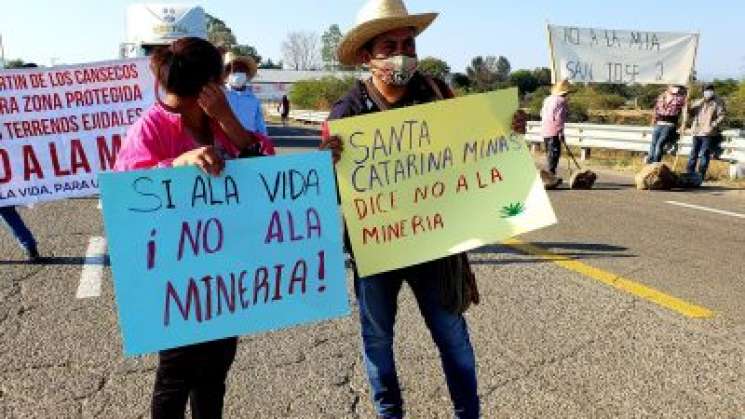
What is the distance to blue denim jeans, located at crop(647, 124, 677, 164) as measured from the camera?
41.3 feet

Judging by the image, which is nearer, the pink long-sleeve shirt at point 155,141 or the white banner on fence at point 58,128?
the pink long-sleeve shirt at point 155,141

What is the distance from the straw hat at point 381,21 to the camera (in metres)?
2.68

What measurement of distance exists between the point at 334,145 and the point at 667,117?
449 inches

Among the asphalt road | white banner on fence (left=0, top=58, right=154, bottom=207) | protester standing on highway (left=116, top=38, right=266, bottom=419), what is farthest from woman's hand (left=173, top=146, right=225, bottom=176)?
white banner on fence (left=0, top=58, right=154, bottom=207)

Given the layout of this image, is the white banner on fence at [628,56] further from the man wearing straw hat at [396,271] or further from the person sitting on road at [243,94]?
the man wearing straw hat at [396,271]

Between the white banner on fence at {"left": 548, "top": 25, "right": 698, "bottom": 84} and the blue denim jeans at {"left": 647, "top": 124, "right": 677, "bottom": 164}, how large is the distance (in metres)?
1.07

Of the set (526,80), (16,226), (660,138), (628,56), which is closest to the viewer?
(16,226)

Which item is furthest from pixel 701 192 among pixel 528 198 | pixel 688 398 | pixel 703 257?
pixel 528 198

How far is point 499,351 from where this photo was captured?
157 inches

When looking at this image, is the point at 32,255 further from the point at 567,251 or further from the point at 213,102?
the point at 567,251

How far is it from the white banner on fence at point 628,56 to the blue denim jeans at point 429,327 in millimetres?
10276

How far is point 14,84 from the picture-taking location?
555cm

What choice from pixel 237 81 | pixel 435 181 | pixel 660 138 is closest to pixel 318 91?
pixel 660 138

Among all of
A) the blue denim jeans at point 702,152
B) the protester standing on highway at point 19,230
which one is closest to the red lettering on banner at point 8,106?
the protester standing on highway at point 19,230
